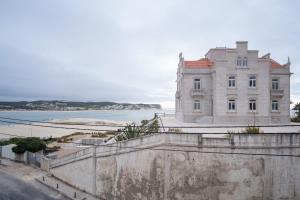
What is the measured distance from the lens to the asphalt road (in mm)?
19062

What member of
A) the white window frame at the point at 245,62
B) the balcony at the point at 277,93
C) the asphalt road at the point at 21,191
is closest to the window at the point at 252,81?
the white window frame at the point at 245,62

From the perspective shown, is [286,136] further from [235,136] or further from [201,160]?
[201,160]

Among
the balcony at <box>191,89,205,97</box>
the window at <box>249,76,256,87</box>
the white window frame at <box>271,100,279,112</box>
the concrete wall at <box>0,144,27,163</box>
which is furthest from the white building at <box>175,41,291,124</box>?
the concrete wall at <box>0,144,27,163</box>

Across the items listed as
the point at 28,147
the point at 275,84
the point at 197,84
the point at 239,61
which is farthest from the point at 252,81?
the point at 28,147

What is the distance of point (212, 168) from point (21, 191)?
574 inches

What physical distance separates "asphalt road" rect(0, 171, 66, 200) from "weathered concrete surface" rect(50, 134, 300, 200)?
6617 millimetres

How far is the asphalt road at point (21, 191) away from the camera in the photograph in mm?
19062

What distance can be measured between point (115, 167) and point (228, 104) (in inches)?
665

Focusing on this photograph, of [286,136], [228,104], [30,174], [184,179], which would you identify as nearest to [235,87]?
[228,104]

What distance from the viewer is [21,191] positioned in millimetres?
20203

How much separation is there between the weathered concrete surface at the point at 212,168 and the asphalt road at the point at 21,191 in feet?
21.7

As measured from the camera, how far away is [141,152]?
17438mm

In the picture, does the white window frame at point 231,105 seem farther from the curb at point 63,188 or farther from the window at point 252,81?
the curb at point 63,188

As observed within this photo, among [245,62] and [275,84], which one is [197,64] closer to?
[245,62]
